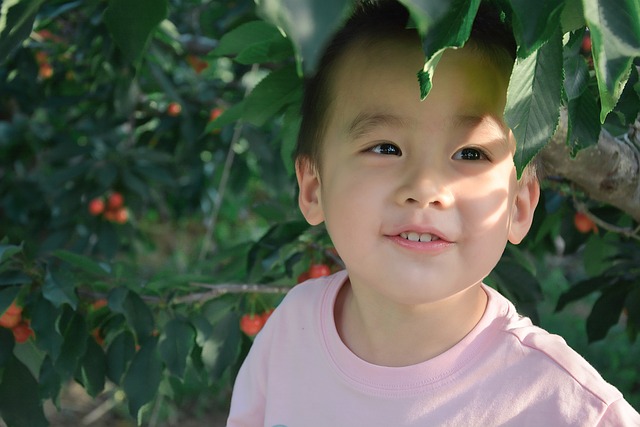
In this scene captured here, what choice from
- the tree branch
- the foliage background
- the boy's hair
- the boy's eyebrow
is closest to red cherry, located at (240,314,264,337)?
the foliage background

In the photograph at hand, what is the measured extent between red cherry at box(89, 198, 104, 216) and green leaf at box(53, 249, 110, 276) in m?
1.45

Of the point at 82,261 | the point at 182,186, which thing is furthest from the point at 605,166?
the point at 182,186

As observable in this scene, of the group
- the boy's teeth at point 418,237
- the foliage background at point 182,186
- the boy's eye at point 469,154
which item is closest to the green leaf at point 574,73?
the foliage background at point 182,186

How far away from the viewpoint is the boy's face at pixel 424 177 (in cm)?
101

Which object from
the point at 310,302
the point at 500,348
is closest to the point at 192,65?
the point at 310,302

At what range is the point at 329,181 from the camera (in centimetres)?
113

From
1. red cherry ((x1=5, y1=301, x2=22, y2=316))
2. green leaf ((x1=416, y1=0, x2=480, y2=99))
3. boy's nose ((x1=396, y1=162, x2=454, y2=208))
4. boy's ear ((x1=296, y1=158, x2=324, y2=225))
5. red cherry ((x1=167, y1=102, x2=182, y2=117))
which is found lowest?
red cherry ((x1=167, y1=102, x2=182, y2=117))

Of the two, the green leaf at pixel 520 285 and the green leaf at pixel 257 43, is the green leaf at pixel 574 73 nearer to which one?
the green leaf at pixel 257 43

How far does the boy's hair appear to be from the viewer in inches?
40.9

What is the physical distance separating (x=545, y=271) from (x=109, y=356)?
3.73 m

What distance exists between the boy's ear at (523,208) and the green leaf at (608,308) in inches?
30.9

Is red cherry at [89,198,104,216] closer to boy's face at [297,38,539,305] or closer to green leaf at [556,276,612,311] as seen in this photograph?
green leaf at [556,276,612,311]

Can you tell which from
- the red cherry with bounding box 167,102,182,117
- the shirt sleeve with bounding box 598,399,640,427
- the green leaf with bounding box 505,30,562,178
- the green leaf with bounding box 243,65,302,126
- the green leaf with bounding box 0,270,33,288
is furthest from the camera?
the red cherry with bounding box 167,102,182,117

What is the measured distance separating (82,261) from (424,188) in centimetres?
100
